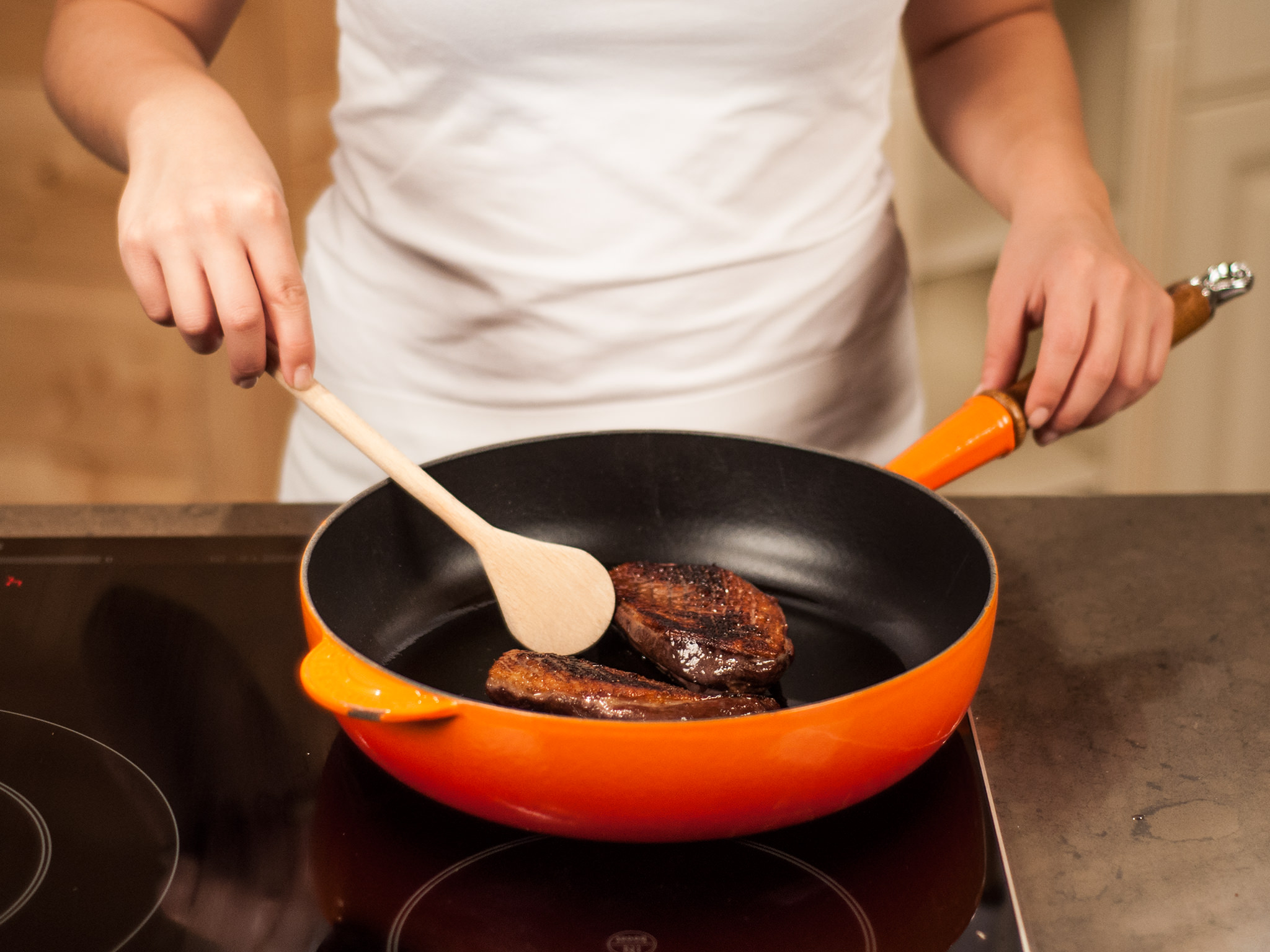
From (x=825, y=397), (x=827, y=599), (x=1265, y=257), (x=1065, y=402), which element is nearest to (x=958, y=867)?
(x=827, y=599)

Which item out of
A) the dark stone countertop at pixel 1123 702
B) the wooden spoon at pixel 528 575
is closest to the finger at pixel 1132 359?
the dark stone countertop at pixel 1123 702

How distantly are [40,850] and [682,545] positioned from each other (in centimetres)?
47

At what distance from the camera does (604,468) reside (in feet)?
2.73

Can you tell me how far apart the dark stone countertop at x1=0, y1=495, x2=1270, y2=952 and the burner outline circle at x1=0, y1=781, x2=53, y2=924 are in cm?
33

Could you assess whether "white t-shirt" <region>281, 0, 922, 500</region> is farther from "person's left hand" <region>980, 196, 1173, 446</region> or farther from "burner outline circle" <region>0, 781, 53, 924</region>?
"burner outline circle" <region>0, 781, 53, 924</region>

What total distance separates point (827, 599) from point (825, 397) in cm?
32

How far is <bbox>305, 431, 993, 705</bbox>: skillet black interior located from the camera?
0.69m

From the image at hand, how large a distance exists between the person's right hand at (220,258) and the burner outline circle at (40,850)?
25 cm

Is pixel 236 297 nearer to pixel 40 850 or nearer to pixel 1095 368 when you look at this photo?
pixel 40 850

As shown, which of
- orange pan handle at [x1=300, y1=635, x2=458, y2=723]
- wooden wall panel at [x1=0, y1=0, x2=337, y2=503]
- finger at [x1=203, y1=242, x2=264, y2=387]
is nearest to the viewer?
orange pan handle at [x1=300, y1=635, x2=458, y2=723]

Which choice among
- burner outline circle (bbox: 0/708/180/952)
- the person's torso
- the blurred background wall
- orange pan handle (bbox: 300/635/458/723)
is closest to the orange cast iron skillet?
orange pan handle (bbox: 300/635/458/723)

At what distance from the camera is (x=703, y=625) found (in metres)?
0.68

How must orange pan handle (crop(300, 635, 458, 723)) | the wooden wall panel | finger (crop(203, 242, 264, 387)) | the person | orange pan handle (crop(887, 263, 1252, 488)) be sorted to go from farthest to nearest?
the wooden wall panel → the person → orange pan handle (crop(887, 263, 1252, 488)) → finger (crop(203, 242, 264, 387)) → orange pan handle (crop(300, 635, 458, 723))

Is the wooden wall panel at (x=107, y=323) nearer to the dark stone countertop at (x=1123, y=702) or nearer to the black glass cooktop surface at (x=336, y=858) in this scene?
the dark stone countertop at (x=1123, y=702)
